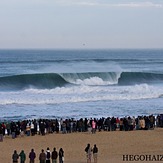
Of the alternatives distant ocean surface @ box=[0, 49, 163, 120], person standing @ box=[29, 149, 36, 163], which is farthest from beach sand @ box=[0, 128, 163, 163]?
distant ocean surface @ box=[0, 49, 163, 120]

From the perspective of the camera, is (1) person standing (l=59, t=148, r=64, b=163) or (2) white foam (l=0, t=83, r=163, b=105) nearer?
(1) person standing (l=59, t=148, r=64, b=163)

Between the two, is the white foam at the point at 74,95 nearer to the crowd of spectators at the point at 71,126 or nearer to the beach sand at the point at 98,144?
the crowd of spectators at the point at 71,126

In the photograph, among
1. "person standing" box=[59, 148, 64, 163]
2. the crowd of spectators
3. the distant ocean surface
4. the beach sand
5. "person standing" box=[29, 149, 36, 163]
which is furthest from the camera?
the distant ocean surface

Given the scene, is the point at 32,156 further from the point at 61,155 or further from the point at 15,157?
the point at 61,155

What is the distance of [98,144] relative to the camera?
23422 mm

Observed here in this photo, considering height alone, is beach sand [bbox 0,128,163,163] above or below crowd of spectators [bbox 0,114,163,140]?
below

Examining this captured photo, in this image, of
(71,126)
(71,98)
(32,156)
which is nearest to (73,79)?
(71,98)

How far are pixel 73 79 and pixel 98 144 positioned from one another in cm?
3514

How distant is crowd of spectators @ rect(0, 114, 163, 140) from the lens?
1011 inches

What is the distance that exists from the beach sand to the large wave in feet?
83.4

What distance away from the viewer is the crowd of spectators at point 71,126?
25.7 m

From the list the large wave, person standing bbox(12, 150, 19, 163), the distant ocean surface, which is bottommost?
person standing bbox(12, 150, 19, 163)

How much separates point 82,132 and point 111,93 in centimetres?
1716

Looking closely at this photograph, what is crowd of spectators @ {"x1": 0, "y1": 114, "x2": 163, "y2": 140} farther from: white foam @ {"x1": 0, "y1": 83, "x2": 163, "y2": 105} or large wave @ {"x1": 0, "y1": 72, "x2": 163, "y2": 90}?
large wave @ {"x1": 0, "y1": 72, "x2": 163, "y2": 90}
